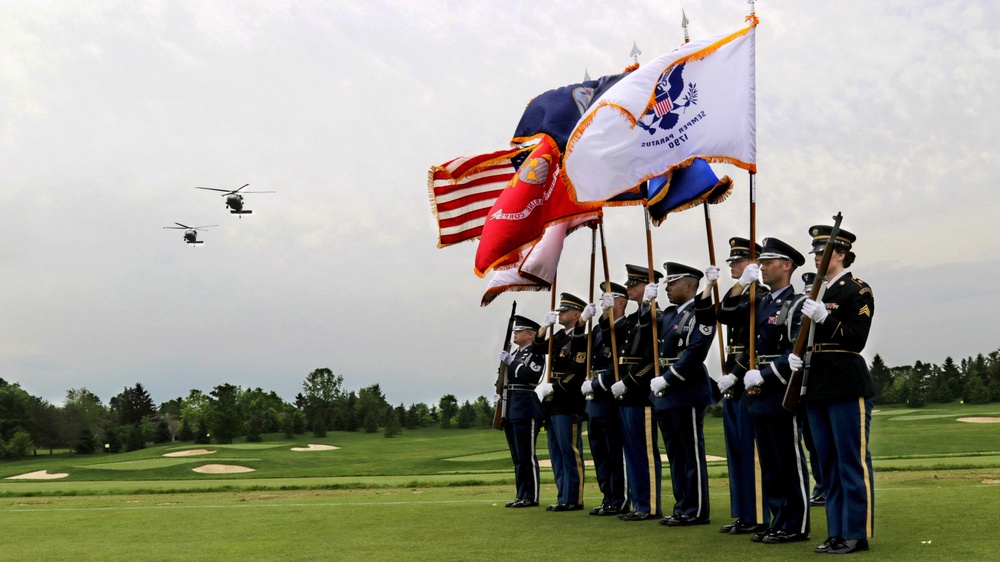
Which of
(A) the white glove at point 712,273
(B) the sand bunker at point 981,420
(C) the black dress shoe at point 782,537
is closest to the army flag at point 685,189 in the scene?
(A) the white glove at point 712,273

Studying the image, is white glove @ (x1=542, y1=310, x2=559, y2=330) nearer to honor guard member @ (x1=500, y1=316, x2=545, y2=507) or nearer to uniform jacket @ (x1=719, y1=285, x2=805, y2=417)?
honor guard member @ (x1=500, y1=316, x2=545, y2=507)

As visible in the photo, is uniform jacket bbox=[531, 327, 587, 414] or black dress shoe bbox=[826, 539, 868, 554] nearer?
black dress shoe bbox=[826, 539, 868, 554]

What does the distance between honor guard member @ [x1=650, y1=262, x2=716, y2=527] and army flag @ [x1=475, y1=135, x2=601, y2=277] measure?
1.69 meters

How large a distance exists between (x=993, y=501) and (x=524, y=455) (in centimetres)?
459

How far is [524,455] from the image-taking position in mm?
11016

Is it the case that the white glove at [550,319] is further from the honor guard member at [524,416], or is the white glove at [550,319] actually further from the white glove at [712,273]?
the white glove at [712,273]

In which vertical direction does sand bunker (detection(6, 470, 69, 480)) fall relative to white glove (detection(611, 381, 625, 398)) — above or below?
below

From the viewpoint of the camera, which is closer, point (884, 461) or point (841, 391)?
point (841, 391)

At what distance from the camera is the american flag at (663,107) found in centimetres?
848

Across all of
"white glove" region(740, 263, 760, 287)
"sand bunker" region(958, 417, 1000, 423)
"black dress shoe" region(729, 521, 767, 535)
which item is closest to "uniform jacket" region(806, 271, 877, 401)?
"white glove" region(740, 263, 760, 287)

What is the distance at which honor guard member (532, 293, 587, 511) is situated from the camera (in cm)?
1036

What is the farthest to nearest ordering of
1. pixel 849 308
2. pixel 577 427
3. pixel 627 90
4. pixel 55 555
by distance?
pixel 577 427 → pixel 627 90 → pixel 55 555 → pixel 849 308

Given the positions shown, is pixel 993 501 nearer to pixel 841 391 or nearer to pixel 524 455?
pixel 841 391

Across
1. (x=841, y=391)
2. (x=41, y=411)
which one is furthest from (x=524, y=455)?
(x=41, y=411)
